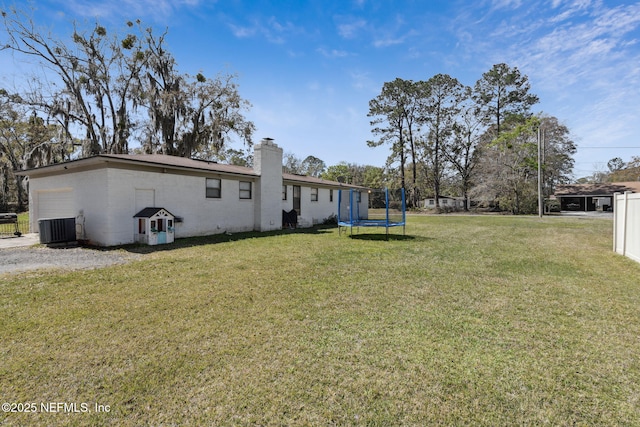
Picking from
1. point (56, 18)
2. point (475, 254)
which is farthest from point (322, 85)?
point (56, 18)

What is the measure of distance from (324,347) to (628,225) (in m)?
8.85

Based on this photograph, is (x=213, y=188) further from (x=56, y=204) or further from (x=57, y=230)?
(x=56, y=204)

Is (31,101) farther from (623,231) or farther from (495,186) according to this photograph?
(495,186)

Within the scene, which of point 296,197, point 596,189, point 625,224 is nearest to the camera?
point 625,224

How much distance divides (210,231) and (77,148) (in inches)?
767

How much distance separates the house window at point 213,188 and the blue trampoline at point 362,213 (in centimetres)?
532

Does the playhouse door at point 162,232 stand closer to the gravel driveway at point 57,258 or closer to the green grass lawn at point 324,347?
the gravel driveway at point 57,258

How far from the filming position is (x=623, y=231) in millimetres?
7566

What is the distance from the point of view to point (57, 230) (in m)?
9.37

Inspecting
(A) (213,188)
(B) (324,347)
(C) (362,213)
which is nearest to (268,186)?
(A) (213,188)

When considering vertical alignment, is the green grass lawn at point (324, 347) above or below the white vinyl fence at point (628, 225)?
below

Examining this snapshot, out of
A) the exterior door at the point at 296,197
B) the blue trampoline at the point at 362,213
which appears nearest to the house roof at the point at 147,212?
the blue trampoline at the point at 362,213

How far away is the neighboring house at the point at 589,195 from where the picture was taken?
35.4 meters

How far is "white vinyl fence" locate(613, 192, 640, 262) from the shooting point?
22.2 feet
